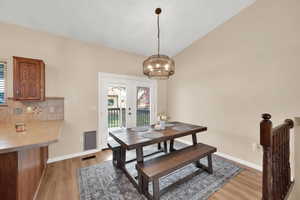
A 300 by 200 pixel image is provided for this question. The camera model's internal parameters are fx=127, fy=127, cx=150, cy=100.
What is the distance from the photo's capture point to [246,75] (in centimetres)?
243

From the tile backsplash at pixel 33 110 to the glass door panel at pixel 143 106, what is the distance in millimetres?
1880

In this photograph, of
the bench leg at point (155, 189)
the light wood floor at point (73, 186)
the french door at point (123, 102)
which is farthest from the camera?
the french door at point (123, 102)

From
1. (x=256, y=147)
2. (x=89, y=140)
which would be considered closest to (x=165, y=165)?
(x=256, y=147)

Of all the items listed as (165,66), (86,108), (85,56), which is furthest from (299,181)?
(85,56)

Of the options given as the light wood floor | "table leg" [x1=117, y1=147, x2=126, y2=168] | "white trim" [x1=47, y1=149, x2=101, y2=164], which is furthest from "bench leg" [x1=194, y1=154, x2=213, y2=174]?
"white trim" [x1=47, y1=149, x2=101, y2=164]

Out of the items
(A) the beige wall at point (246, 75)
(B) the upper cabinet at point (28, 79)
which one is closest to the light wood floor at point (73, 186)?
(A) the beige wall at point (246, 75)

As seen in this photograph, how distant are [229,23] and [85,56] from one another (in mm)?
3237

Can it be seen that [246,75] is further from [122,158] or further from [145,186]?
[122,158]

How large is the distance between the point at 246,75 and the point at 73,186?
3.49 metres

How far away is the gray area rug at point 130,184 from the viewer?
1.68 meters

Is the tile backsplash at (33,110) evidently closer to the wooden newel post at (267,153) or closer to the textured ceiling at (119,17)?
the textured ceiling at (119,17)

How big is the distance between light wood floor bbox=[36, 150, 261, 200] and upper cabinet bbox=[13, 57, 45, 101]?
1.34 metres

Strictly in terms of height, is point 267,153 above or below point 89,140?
above

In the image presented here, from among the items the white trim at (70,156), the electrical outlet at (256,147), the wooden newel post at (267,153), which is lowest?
the white trim at (70,156)
